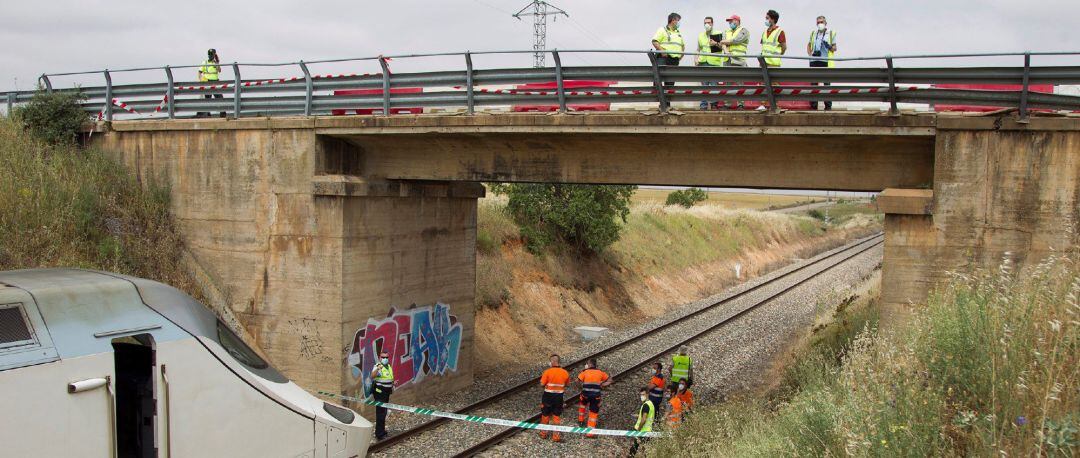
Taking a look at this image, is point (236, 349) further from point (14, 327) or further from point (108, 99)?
point (108, 99)

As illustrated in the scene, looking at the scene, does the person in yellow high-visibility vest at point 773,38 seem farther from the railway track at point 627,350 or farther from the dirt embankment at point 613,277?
the dirt embankment at point 613,277

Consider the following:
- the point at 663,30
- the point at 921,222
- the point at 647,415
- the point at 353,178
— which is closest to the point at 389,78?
the point at 353,178

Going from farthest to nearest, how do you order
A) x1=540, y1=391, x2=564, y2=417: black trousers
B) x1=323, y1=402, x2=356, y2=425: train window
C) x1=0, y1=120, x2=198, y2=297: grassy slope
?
x1=540, y1=391, x2=564, y2=417: black trousers, x1=0, y1=120, x2=198, y2=297: grassy slope, x1=323, y1=402, x2=356, y2=425: train window

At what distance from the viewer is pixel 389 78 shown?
1427 cm

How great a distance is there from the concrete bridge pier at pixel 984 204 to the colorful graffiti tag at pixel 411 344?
9.01m

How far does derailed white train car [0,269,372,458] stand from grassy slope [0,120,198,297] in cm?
715

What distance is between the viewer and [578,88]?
12828 millimetres

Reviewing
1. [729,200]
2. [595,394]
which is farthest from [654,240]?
[729,200]

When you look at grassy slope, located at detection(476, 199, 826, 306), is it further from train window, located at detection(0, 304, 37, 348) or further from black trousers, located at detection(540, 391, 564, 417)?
train window, located at detection(0, 304, 37, 348)

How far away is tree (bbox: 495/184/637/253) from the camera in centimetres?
2939

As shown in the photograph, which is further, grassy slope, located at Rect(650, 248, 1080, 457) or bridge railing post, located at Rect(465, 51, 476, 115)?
bridge railing post, located at Rect(465, 51, 476, 115)

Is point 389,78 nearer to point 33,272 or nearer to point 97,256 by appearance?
point 97,256

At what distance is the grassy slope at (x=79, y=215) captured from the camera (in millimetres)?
13688

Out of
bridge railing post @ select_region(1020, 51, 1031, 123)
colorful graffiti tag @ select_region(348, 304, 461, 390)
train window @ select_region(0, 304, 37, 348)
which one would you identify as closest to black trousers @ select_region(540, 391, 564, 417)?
colorful graffiti tag @ select_region(348, 304, 461, 390)
